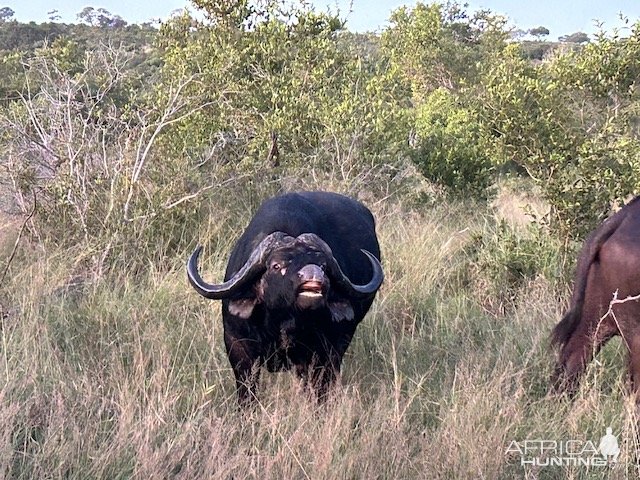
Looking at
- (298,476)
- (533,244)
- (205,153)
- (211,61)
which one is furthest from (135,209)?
(298,476)

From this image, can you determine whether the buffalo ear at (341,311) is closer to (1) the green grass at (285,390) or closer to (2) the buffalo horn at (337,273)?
(2) the buffalo horn at (337,273)

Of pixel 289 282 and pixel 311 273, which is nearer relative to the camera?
pixel 311 273

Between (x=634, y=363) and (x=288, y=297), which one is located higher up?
(x=288, y=297)

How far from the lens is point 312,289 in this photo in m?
3.24

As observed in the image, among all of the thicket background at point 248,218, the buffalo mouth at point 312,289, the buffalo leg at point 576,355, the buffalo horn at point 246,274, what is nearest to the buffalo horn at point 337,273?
the buffalo horn at point 246,274

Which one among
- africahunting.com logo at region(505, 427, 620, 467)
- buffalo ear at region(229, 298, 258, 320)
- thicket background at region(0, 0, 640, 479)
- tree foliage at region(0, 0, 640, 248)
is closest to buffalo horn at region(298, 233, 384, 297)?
buffalo ear at region(229, 298, 258, 320)

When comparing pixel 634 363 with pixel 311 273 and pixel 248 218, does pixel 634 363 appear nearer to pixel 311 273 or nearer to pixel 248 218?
pixel 311 273

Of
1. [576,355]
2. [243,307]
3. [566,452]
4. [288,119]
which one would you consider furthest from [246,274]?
[288,119]

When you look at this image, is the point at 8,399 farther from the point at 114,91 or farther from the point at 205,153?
the point at 114,91

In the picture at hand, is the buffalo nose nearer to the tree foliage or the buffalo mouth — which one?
the buffalo mouth

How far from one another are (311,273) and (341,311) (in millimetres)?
420

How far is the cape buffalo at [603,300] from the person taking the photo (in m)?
3.52

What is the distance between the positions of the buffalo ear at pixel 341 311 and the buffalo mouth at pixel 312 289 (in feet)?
1.08

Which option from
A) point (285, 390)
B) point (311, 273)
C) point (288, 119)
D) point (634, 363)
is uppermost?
point (288, 119)
